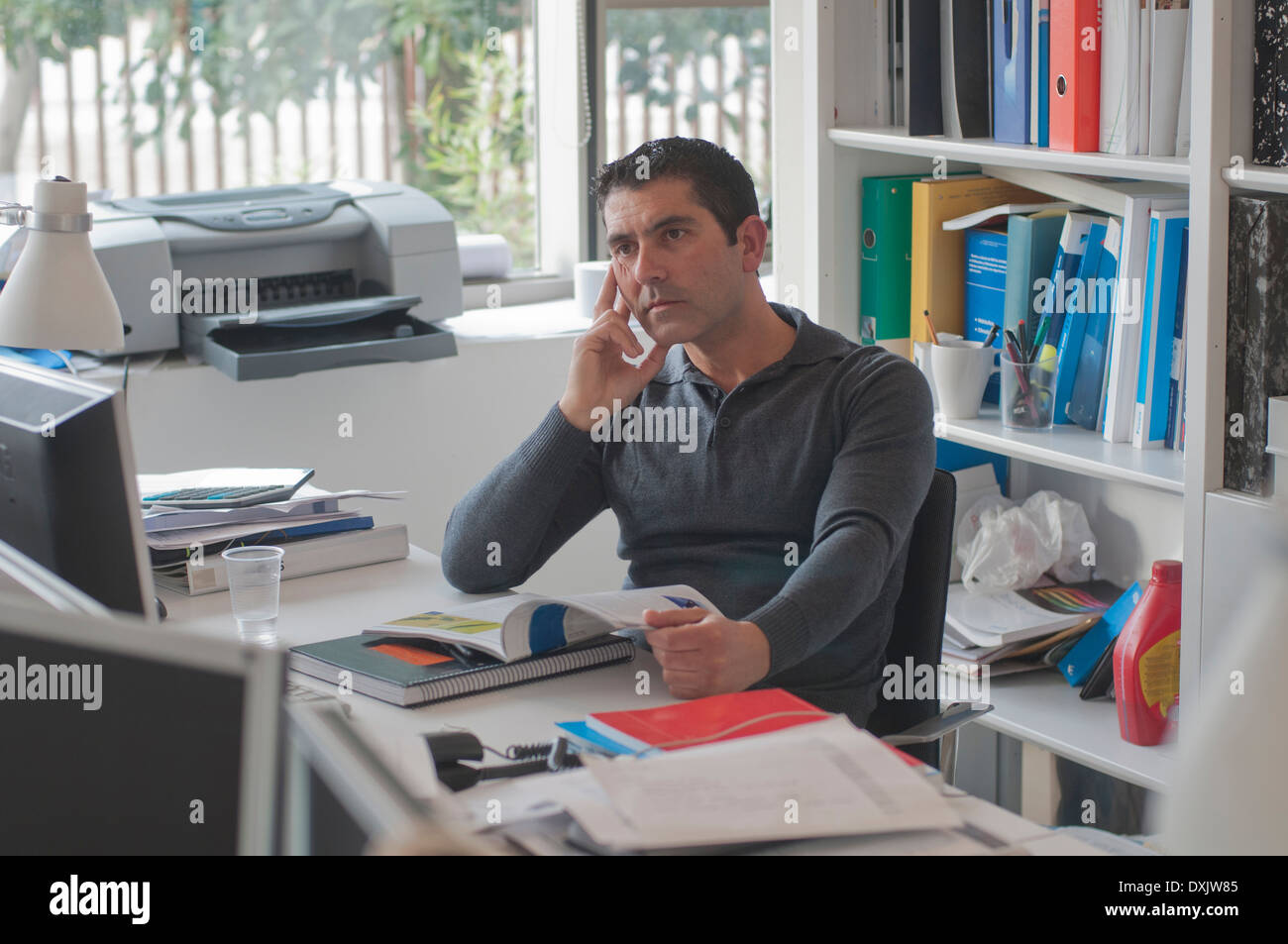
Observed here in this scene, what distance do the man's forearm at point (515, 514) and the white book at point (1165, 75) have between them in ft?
2.87

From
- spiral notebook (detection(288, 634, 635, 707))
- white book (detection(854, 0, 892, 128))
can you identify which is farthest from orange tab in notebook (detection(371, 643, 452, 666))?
white book (detection(854, 0, 892, 128))

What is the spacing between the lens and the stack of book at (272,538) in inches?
69.8

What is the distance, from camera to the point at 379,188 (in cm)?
287

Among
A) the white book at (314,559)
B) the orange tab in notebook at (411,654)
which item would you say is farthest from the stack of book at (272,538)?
the orange tab in notebook at (411,654)

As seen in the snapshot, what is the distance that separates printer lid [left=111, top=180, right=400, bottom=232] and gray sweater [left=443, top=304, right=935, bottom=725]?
3.32 ft

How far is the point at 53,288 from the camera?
63.1 inches

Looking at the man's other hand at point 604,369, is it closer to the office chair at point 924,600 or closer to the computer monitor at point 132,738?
the office chair at point 924,600

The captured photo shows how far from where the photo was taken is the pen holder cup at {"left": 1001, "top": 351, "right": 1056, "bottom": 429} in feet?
7.36

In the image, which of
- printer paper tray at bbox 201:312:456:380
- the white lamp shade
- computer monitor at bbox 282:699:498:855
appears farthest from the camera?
printer paper tray at bbox 201:312:456:380

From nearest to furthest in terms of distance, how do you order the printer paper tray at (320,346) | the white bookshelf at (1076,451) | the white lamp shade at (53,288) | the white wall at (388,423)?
1. the white lamp shade at (53,288)
2. the white bookshelf at (1076,451)
3. the printer paper tray at (320,346)
4. the white wall at (388,423)

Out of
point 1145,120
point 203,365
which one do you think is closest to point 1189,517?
point 1145,120

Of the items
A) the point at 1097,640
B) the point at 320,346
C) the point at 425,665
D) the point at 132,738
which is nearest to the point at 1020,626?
the point at 1097,640

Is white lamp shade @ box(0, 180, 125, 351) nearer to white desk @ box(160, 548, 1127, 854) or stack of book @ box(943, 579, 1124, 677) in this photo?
white desk @ box(160, 548, 1127, 854)

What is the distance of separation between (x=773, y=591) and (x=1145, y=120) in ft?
2.72
